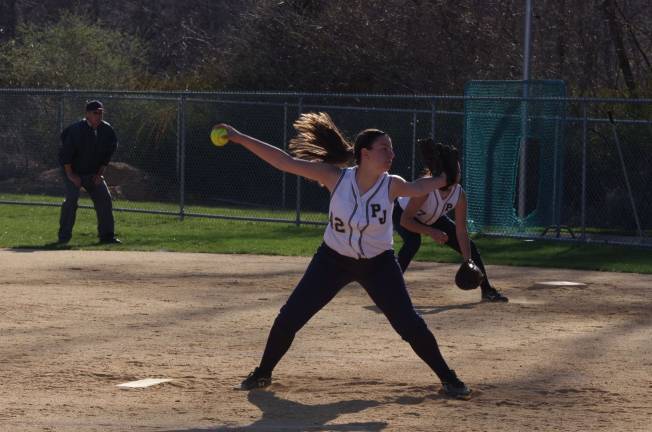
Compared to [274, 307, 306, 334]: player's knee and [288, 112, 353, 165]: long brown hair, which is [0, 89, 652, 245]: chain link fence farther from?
[274, 307, 306, 334]: player's knee

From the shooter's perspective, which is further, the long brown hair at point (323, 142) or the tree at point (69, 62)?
the tree at point (69, 62)

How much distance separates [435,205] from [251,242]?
22.9 feet

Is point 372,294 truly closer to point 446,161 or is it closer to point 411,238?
point 446,161

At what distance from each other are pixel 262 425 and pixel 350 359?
2240mm

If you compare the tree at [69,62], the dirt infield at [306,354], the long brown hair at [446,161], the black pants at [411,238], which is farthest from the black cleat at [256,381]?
the tree at [69,62]

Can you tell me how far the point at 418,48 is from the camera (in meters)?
27.4

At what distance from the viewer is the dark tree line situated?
24.8 m

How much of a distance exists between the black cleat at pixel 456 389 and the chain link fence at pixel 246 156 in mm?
11877

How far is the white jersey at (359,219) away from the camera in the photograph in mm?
7512

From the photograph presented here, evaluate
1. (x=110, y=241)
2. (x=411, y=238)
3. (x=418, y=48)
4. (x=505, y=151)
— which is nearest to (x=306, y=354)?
(x=411, y=238)

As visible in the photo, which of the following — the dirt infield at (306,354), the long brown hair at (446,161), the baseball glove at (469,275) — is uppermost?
the long brown hair at (446,161)

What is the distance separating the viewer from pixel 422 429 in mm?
6809

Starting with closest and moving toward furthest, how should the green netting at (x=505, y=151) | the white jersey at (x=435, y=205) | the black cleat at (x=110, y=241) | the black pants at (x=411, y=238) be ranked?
1. the white jersey at (x=435, y=205)
2. the black pants at (x=411, y=238)
3. the black cleat at (x=110, y=241)
4. the green netting at (x=505, y=151)

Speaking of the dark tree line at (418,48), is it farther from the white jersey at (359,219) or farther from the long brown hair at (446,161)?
the white jersey at (359,219)
